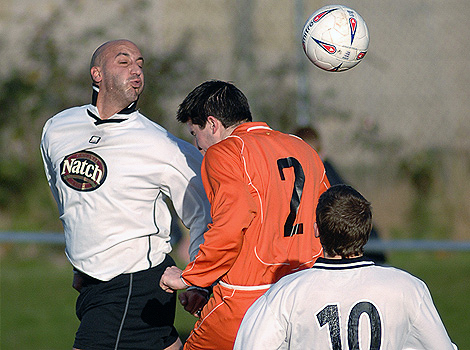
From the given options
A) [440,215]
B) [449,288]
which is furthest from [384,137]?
[449,288]

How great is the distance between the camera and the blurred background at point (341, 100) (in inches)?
433

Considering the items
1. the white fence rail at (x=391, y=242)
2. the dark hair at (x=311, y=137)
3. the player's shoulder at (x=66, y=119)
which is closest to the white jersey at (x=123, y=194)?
the player's shoulder at (x=66, y=119)

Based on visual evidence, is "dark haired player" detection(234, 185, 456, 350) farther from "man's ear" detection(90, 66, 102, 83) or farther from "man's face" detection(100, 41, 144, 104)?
"man's ear" detection(90, 66, 102, 83)

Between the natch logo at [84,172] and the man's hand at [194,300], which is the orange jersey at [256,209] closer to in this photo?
the man's hand at [194,300]

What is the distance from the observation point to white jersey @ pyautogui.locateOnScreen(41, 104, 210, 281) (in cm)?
379

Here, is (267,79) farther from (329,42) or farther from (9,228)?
(329,42)

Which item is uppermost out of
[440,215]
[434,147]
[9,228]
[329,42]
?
[329,42]

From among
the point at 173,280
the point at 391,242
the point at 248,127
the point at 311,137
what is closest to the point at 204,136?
the point at 248,127

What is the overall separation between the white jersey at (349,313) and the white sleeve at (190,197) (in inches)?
45.5

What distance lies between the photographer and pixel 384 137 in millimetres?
11188

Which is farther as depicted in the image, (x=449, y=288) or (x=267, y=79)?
(x=267, y=79)

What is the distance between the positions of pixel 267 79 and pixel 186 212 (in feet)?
24.7

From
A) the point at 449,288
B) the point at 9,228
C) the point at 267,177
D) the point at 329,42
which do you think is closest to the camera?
the point at 267,177

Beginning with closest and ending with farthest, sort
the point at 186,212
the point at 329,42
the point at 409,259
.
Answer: the point at 186,212 → the point at 329,42 → the point at 409,259
